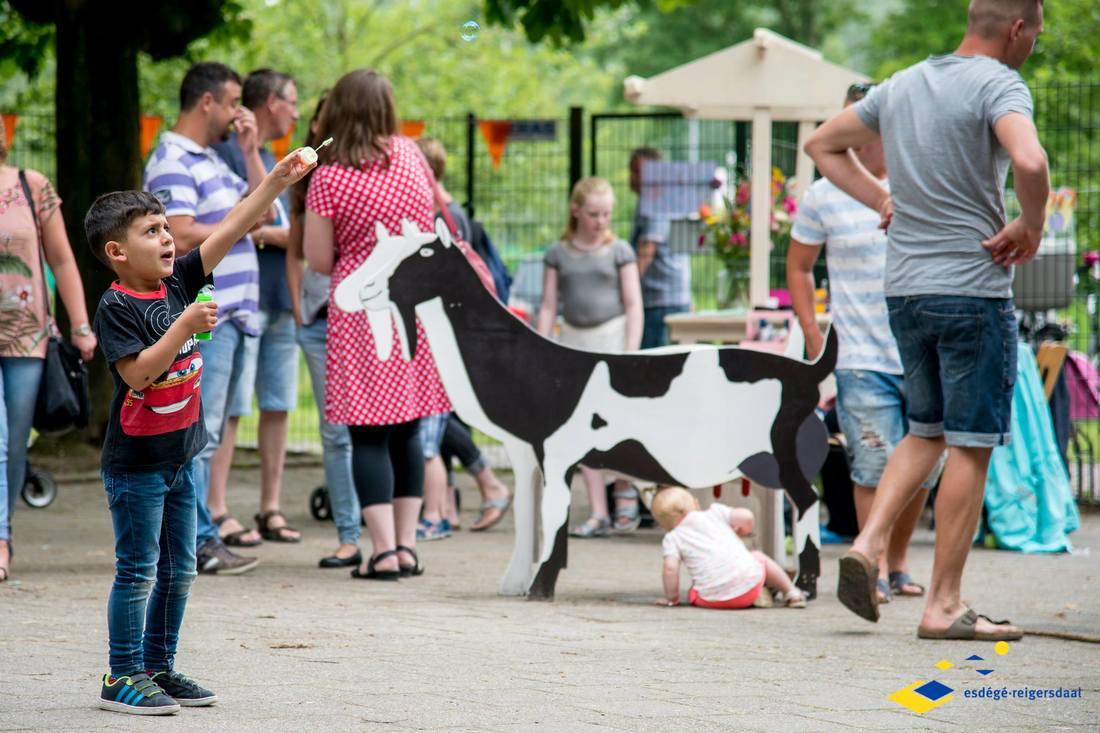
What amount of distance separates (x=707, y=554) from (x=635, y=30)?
24.1 m

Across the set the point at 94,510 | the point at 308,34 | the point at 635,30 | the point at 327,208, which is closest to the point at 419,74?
the point at 308,34

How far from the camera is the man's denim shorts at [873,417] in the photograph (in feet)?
21.2

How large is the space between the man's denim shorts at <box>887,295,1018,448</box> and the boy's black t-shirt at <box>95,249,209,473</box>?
99.3 inches

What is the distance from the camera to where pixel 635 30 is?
29.2 m

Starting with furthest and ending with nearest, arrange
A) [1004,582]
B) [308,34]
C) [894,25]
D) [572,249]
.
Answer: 1. [894,25]
2. [308,34]
3. [572,249]
4. [1004,582]

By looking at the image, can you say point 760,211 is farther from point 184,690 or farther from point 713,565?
point 184,690

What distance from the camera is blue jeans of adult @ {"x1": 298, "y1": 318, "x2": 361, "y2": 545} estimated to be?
7.35 m

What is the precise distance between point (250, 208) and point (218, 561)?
2868 millimetres

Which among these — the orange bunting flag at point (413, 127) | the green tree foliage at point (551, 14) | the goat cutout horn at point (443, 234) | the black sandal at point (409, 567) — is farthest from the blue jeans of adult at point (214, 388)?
the green tree foliage at point (551, 14)

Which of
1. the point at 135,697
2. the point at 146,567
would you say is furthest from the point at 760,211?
the point at 135,697

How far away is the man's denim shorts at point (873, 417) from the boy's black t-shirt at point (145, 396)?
3159 mm

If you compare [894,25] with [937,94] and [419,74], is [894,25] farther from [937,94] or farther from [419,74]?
[937,94]

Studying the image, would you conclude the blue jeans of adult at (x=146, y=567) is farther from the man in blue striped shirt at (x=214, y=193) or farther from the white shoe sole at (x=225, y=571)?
the white shoe sole at (x=225, y=571)

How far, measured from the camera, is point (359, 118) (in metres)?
6.60
